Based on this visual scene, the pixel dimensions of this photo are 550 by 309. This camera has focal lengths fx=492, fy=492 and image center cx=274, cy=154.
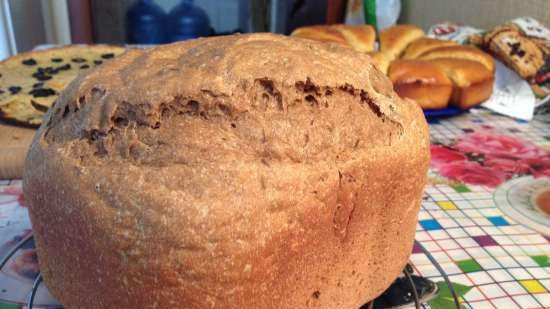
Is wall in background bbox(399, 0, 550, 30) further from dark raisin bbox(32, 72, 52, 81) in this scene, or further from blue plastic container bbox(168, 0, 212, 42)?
dark raisin bbox(32, 72, 52, 81)

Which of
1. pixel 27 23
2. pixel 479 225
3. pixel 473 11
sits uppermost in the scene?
pixel 473 11

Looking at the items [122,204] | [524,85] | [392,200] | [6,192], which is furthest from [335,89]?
[524,85]

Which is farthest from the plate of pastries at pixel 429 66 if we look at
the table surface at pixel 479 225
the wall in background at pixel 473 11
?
the wall in background at pixel 473 11

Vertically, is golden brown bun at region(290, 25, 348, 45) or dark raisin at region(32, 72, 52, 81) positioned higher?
golden brown bun at region(290, 25, 348, 45)

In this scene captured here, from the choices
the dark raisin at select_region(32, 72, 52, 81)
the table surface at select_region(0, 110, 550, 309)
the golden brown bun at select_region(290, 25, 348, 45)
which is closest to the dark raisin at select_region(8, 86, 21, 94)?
the dark raisin at select_region(32, 72, 52, 81)

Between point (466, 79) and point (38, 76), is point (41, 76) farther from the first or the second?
point (466, 79)

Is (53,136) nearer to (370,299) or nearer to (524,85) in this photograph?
(370,299)

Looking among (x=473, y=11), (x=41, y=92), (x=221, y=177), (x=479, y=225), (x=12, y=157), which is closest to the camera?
(x=221, y=177)

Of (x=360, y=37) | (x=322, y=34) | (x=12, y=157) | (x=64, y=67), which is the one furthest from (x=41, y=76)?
(x=360, y=37)
